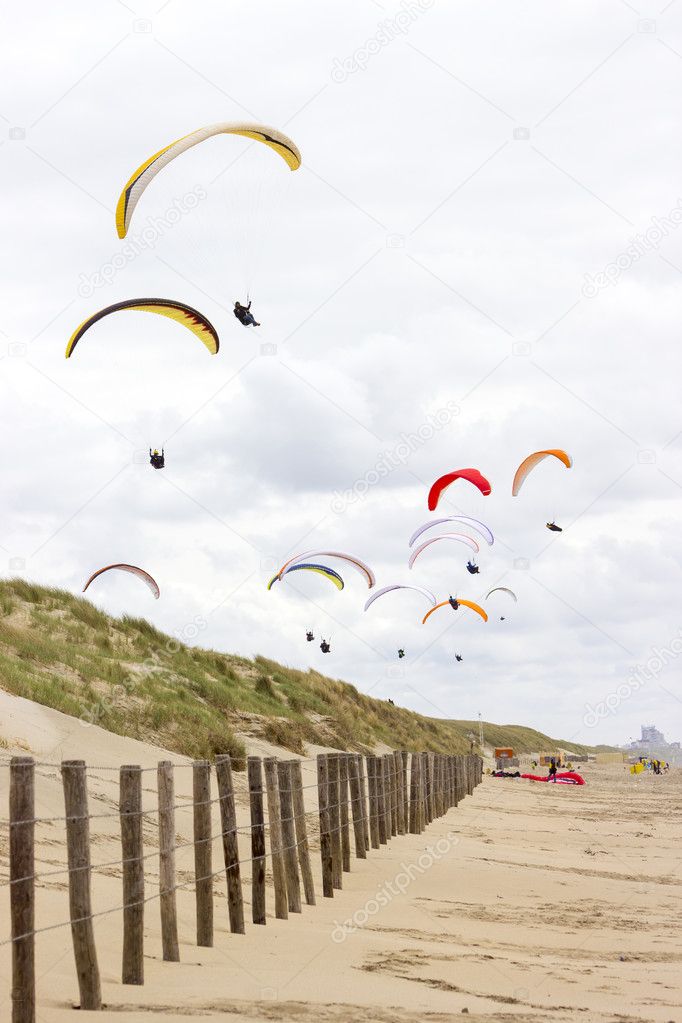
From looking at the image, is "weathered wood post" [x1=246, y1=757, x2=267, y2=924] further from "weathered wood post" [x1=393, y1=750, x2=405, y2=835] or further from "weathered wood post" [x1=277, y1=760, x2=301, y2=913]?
"weathered wood post" [x1=393, y1=750, x2=405, y2=835]

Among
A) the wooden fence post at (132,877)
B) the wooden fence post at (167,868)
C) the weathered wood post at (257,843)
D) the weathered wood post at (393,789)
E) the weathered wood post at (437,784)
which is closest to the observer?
the wooden fence post at (132,877)

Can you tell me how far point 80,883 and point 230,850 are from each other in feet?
8.64

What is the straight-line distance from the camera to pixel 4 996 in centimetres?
561

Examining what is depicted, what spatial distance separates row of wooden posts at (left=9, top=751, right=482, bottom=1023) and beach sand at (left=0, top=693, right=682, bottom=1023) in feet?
0.70

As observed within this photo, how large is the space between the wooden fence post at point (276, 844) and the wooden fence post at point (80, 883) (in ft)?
10.8

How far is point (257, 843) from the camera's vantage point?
8.93m

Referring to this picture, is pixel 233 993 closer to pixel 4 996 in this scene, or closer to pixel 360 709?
pixel 4 996

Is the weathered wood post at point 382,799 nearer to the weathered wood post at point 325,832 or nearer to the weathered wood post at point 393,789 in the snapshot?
the weathered wood post at point 393,789

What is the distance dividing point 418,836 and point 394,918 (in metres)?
7.27

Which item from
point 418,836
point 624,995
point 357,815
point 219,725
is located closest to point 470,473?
point 219,725

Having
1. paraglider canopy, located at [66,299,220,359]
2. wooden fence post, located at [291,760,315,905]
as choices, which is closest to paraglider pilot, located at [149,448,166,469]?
paraglider canopy, located at [66,299,220,359]

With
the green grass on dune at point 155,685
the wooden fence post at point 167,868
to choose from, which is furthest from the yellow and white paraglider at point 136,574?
the wooden fence post at point 167,868

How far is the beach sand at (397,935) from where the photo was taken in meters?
6.03

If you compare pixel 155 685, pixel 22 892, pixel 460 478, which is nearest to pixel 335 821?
pixel 22 892
